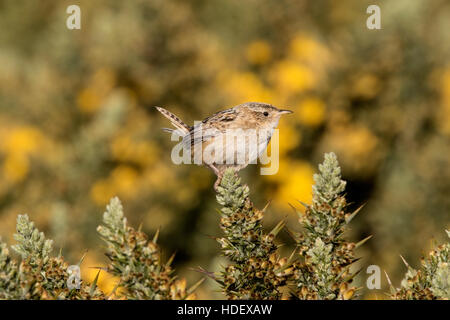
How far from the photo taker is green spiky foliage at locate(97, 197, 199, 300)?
1.96 meters

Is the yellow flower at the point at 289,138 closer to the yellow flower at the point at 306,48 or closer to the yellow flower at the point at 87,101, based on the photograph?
the yellow flower at the point at 306,48

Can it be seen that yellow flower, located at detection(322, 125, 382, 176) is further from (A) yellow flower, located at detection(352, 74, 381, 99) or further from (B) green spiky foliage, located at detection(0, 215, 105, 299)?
(B) green spiky foliage, located at detection(0, 215, 105, 299)

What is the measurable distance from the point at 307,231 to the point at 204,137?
6.09 ft

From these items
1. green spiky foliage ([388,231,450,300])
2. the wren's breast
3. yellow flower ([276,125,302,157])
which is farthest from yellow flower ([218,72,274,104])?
green spiky foliage ([388,231,450,300])

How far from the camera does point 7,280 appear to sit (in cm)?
181

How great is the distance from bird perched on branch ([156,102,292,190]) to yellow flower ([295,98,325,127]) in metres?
2.73

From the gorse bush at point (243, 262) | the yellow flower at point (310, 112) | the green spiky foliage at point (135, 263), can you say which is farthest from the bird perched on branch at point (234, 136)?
the yellow flower at point (310, 112)

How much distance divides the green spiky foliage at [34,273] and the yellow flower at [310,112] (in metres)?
4.86

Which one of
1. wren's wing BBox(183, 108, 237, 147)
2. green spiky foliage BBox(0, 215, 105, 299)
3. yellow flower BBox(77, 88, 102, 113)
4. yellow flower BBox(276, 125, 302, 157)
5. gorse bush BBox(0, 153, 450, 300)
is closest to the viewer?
green spiky foliage BBox(0, 215, 105, 299)

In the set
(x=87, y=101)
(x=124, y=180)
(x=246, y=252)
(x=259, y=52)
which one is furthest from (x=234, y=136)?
(x=259, y=52)

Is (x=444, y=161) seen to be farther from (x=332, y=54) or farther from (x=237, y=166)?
(x=237, y=166)

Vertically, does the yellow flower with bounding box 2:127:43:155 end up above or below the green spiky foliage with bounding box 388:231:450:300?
above

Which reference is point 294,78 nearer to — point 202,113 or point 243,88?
point 243,88

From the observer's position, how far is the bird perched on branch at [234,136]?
3.59 metres
